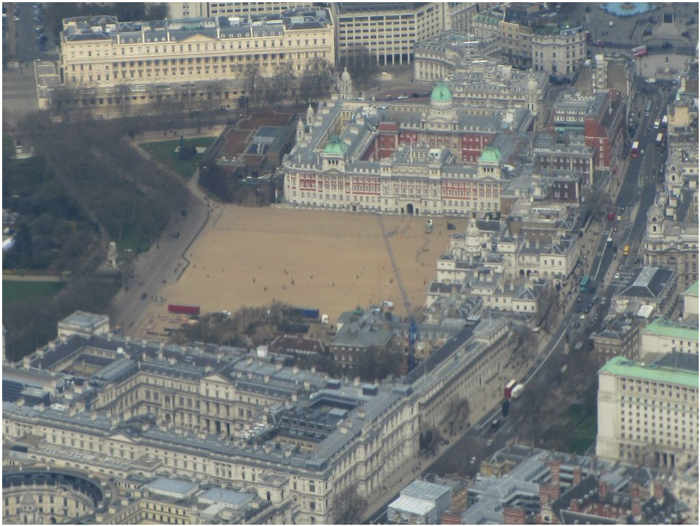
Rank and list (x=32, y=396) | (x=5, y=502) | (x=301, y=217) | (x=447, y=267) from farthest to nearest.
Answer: (x=301, y=217)
(x=447, y=267)
(x=32, y=396)
(x=5, y=502)

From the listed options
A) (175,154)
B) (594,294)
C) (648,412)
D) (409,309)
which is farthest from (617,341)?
(175,154)

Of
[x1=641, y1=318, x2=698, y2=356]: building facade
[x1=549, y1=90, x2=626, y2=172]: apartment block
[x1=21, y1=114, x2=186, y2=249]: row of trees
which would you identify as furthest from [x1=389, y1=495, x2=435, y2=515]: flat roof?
[x1=549, y1=90, x2=626, y2=172]: apartment block

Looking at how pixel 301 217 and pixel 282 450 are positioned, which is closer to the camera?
pixel 282 450

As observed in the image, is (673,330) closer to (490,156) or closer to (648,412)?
(648,412)

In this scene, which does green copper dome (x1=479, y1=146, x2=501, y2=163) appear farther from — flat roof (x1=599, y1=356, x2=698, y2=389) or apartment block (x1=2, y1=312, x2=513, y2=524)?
flat roof (x1=599, y1=356, x2=698, y2=389)

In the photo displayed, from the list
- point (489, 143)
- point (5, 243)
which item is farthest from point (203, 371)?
point (489, 143)

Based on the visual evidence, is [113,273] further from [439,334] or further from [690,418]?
[690,418]
